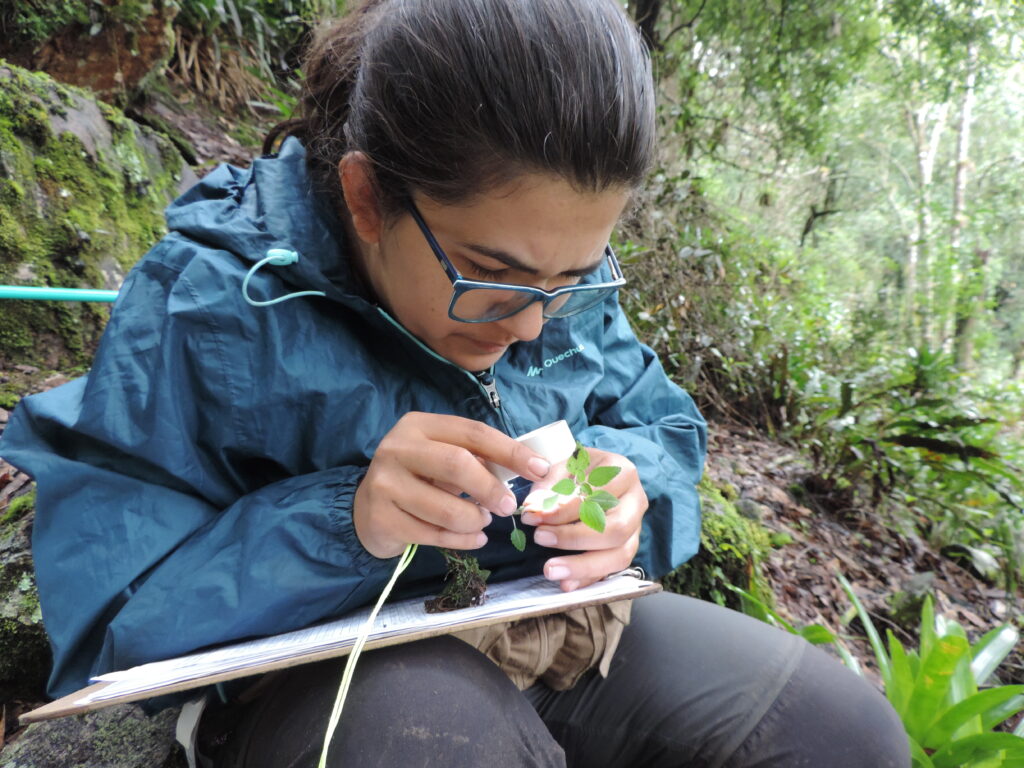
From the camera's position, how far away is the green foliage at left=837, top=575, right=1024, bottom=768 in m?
1.81

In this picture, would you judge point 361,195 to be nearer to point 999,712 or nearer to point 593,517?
point 593,517

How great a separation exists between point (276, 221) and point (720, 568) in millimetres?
2236

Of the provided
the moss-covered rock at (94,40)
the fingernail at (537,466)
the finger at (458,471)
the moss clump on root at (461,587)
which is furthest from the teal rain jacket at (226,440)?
the moss-covered rock at (94,40)

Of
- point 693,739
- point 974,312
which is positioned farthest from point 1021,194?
point 693,739

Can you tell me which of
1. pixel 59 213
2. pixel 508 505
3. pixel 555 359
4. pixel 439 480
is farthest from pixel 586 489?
pixel 59 213

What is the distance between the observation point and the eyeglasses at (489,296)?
3.59 ft

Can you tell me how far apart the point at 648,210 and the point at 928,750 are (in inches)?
155

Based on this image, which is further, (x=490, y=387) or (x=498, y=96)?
(x=490, y=387)

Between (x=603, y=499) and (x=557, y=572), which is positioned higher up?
(x=603, y=499)

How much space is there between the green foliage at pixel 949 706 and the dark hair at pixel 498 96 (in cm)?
192

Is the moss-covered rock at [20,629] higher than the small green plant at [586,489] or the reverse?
the reverse

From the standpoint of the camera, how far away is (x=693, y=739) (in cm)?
132

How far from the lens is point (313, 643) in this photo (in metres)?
0.81

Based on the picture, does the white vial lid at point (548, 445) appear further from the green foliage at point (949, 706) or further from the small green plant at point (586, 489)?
the green foliage at point (949, 706)
